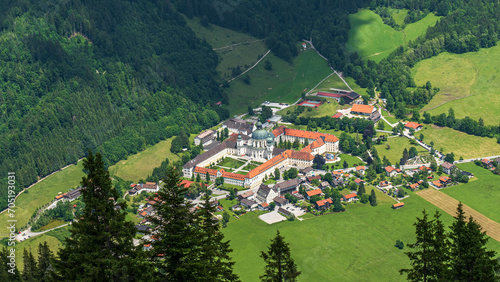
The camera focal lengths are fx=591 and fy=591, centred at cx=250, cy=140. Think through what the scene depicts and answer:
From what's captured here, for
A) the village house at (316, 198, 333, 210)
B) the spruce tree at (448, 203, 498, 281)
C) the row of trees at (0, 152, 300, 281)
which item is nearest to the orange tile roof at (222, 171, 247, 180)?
the village house at (316, 198, 333, 210)

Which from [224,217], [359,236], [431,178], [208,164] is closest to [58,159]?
[208,164]

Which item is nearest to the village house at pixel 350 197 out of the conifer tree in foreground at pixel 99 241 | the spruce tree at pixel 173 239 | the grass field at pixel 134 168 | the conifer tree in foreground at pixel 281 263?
the grass field at pixel 134 168

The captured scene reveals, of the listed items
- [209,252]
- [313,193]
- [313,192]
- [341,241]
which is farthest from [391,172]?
[209,252]

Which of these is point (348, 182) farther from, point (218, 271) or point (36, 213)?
point (218, 271)

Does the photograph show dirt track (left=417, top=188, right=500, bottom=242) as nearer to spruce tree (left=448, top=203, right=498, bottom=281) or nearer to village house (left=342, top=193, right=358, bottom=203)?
village house (left=342, top=193, right=358, bottom=203)

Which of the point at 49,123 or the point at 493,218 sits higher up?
the point at 49,123

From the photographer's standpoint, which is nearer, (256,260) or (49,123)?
(256,260)

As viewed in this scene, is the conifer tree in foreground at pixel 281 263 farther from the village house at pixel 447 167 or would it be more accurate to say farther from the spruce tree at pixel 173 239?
the village house at pixel 447 167

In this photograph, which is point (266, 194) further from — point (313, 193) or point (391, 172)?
point (391, 172)
